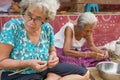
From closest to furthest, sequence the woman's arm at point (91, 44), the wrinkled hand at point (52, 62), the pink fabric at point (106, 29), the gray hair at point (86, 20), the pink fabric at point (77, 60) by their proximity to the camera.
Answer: the wrinkled hand at point (52, 62)
the gray hair at point (86, 20)
the pink fabric at point (77, 60)
the woman's arm at point (91, 44)
the pink fabric at point (106, 29)

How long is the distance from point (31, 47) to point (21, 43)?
0.09 m

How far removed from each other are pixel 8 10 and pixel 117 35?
1687 millimetres

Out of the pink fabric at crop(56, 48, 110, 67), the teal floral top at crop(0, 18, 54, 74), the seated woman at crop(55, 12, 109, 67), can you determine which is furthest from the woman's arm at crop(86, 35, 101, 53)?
the teal floral top at crop(0, 18, 54, 74)

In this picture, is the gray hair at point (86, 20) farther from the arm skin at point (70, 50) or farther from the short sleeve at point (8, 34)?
the short sleeve at point (8, 34)

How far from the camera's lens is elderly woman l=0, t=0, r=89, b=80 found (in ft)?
6.04

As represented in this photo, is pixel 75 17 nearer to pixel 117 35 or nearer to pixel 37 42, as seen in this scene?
pixel 117 35

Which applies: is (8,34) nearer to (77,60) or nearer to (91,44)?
(77,60)

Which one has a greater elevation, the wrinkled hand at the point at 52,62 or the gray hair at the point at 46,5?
the gray hair at the point at 46,5

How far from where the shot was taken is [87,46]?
329 centimetres

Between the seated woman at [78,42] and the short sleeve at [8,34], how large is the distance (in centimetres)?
102

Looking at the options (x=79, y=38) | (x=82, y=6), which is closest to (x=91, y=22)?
(x=79, y=38)

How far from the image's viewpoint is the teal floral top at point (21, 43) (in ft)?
6.08

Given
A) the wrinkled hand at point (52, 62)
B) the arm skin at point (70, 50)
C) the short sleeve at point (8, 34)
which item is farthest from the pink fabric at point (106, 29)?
the short sleeve at point (8, 34)

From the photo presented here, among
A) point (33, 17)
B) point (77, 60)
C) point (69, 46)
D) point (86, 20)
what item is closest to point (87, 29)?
point (86, 20)
